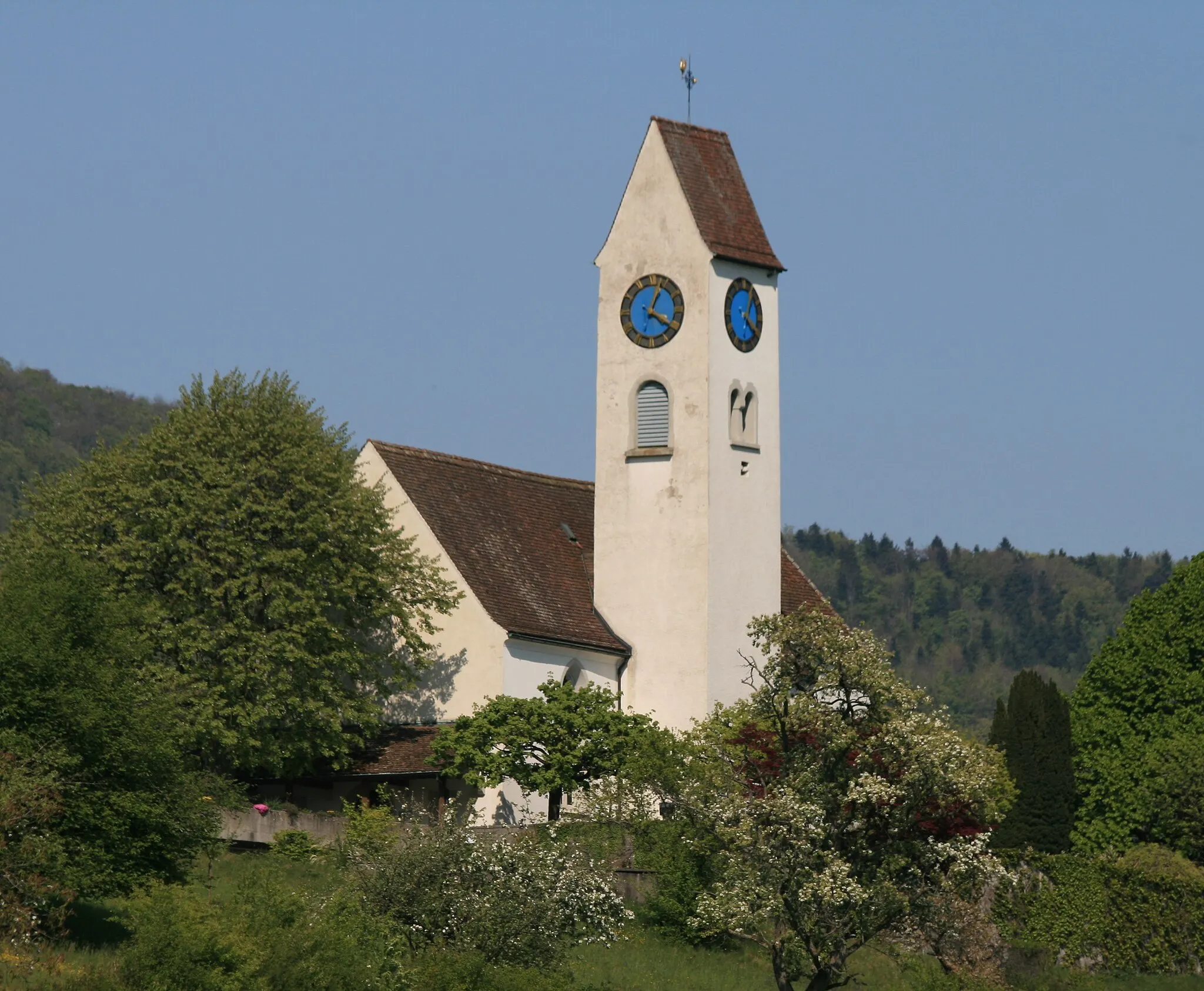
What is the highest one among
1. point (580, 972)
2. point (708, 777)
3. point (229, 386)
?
point (229, 386)

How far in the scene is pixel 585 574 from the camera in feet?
201

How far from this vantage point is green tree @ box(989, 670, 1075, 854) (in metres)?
64.4

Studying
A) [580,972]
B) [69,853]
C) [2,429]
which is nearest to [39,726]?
[69,853]

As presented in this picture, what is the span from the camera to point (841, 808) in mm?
37719

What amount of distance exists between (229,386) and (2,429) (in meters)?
112

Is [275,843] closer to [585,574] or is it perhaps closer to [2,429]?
[585,574]

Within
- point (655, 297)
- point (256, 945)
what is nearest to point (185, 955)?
point (256, 945)

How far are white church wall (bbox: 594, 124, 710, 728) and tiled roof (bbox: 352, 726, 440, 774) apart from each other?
5346 millimetres

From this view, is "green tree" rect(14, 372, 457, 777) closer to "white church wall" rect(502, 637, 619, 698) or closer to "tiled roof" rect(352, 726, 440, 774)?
"tiled roof" rect(352, 726, 440, 774)

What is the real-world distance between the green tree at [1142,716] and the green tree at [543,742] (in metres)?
15.7

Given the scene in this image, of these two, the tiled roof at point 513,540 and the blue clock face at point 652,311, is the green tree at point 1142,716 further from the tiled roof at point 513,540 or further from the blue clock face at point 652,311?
the blue clock face at point 652,311

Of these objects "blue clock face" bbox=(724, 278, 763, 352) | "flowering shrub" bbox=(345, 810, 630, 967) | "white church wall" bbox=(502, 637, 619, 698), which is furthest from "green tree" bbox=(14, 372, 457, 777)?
"flowering shrub" bbox=(345, 810, 630, 967)

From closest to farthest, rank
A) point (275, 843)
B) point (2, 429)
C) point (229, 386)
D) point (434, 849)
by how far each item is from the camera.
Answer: point (434, 849) < point (275, 843) < point (229, 386) < point (2, 429)

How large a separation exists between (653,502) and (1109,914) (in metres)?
14.5
